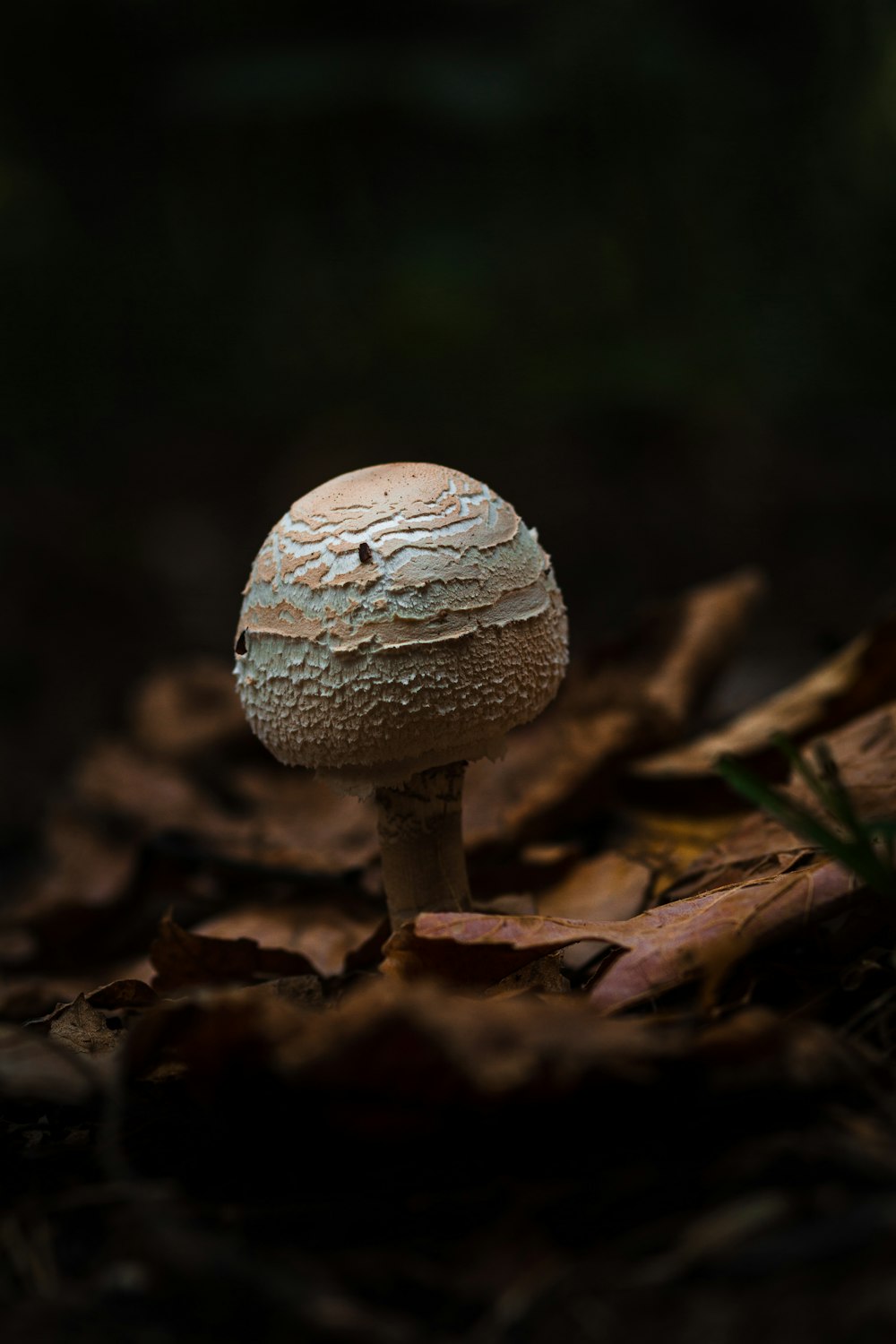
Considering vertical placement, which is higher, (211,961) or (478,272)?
(478,272)

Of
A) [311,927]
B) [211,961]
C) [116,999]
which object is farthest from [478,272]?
[116,999]

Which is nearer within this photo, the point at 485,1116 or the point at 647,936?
the point at 485,1116

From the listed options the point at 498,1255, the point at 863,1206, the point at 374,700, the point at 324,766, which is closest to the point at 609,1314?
the point at 498,1255

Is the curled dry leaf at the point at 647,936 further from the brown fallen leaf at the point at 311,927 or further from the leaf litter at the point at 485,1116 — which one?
→ the brown fallen leaf at the point at 311,927

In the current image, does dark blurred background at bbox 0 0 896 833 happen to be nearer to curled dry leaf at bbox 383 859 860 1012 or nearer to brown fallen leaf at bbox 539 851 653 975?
brown fallen leaf at bbox 539 851 653 975

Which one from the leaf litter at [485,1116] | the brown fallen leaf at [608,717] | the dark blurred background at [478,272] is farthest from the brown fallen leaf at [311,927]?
the dark blurred background at [478,272]

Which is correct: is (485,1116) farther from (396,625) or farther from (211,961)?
(211,961)

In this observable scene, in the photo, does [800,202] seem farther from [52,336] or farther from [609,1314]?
[609,1314]
